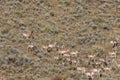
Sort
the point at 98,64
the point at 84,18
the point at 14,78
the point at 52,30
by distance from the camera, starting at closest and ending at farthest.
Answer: the point at 14,78, the point at 98,64, the point at 52,30, the point at 84,18

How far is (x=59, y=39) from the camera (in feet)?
53.0

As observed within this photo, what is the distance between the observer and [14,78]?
44.0 ft

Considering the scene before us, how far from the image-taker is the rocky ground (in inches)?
545

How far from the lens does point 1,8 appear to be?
18.7m

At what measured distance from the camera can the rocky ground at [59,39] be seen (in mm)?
13830

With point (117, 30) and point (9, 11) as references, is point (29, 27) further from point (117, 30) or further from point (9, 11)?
point (117, 30)

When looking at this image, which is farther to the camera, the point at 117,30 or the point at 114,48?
the point at 117,30

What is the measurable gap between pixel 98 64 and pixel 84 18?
4479 millimetres

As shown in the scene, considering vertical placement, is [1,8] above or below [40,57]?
above

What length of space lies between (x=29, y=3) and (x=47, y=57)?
5.36 metres

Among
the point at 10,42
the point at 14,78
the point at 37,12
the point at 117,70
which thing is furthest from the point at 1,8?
the point at 117,70

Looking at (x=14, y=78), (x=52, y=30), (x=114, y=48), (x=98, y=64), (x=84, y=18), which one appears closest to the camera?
(x=14, y=78)

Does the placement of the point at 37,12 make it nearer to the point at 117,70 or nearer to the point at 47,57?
the point at 47,57

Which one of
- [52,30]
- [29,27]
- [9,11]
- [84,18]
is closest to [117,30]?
[84,18]
